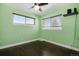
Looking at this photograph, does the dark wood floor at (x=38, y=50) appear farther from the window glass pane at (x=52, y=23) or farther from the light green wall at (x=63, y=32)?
the window glass pane at (x=52, y=23)

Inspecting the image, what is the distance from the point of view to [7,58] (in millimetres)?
1291

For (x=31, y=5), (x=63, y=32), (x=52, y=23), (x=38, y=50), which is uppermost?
(x=31, y=5)

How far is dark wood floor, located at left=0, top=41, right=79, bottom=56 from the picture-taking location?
141 cm

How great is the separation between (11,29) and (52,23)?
0.73 metres

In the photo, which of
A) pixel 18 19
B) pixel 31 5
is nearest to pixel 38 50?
pixel 18 19

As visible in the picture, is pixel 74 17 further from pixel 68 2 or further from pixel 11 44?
pixel 11 44

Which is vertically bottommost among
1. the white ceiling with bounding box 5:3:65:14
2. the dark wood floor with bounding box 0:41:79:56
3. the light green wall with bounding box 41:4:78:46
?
the dark wood floor with bounding box 0:41:79:56

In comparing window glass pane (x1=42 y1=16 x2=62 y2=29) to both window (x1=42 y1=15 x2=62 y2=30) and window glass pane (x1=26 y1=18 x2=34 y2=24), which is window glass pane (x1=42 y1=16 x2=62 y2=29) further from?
window glass pane (x1=26 y1=18 x2=34 y2=24)

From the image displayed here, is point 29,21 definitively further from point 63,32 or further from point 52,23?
point 63,32

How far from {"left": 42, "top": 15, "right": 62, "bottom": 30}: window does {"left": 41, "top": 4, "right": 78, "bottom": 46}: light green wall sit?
0.07 m

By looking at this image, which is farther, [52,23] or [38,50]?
[38,50]

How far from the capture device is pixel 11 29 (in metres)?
1.36

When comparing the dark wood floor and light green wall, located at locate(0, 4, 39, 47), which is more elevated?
light green wall, located at locate(0, 4, 39, 47)

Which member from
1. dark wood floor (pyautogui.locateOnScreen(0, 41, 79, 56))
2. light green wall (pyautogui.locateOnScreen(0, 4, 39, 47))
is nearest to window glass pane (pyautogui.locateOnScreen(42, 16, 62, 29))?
light green wall (pyautogui.locateOnScreen(0, 4, 39, 47))
